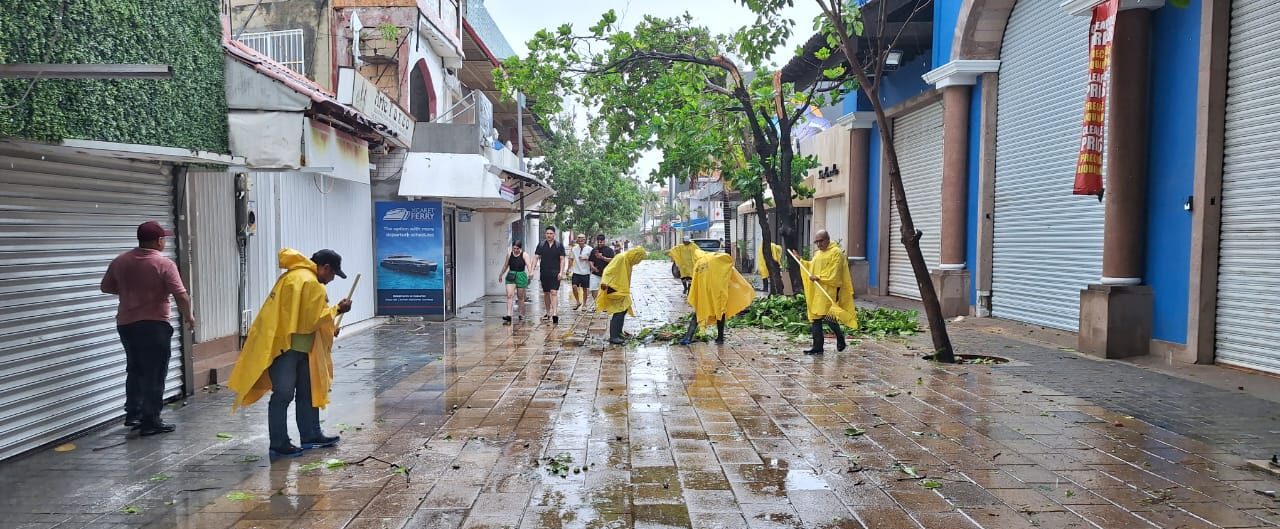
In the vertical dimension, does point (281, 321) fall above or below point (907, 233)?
below

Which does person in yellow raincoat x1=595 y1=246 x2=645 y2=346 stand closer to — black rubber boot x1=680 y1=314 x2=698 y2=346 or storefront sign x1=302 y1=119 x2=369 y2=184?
black rubber boot x1=680 y1=314 x2=698 y2=346

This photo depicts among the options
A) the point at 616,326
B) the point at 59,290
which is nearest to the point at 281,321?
the point at 59,290

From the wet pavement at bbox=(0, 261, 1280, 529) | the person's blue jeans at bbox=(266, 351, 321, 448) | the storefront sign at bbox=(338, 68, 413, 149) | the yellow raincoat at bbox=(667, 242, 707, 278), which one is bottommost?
the wet pavement at bbox=(0, 261, 1280, 529)

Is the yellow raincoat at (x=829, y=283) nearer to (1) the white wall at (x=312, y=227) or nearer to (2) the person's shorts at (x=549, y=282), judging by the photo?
(2) the person's shorts at (x=549, y=282)

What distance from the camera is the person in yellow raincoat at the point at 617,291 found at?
1149 cm

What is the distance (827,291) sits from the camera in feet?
34.2

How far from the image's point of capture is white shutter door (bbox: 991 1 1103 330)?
37.6ft

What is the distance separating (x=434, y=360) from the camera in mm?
9945

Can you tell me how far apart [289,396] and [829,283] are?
6.69m

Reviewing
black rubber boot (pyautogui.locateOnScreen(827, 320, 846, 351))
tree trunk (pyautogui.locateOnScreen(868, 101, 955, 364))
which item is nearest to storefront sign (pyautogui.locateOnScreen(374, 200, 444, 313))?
black rubber boot (pyautogui.locateOnScreen(827, 320, 846, 351))

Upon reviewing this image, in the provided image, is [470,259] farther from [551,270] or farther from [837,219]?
[837,219]

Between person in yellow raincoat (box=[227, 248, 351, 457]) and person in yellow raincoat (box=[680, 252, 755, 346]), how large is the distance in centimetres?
626

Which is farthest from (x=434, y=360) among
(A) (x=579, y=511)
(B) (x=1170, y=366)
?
(B) (x=1170, y=366)

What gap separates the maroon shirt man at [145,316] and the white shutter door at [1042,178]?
1052 centimetres
